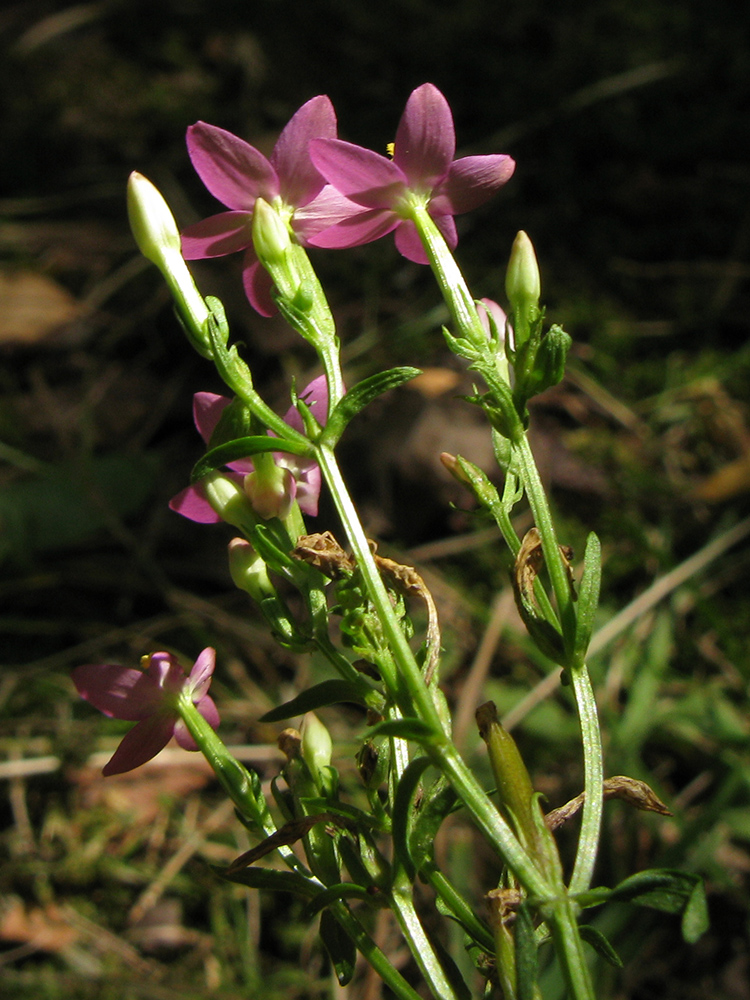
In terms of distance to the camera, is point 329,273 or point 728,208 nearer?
point 728,208

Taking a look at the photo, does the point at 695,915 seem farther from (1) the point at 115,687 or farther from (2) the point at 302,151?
(2) the point at 302,151

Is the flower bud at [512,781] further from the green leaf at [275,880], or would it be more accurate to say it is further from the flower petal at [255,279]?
the flower petal at [255,279]

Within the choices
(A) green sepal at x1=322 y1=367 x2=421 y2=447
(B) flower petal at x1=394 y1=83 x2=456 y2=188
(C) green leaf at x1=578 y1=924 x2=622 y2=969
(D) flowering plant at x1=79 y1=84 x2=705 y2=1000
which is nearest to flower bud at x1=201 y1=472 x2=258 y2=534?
(D) flowering plant at x1=79 y1=84 x2=705 y2=1000

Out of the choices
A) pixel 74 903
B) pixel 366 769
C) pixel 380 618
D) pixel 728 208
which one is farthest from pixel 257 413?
pixel 728 208

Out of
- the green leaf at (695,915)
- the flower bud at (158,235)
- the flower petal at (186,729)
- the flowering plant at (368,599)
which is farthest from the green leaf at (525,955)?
the flower bud at (158,235)

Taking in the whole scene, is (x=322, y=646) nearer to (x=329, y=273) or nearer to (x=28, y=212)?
(x=329, y=273)

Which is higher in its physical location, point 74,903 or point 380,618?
point 380,618

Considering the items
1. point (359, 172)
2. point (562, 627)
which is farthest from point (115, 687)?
point (359, 172)
